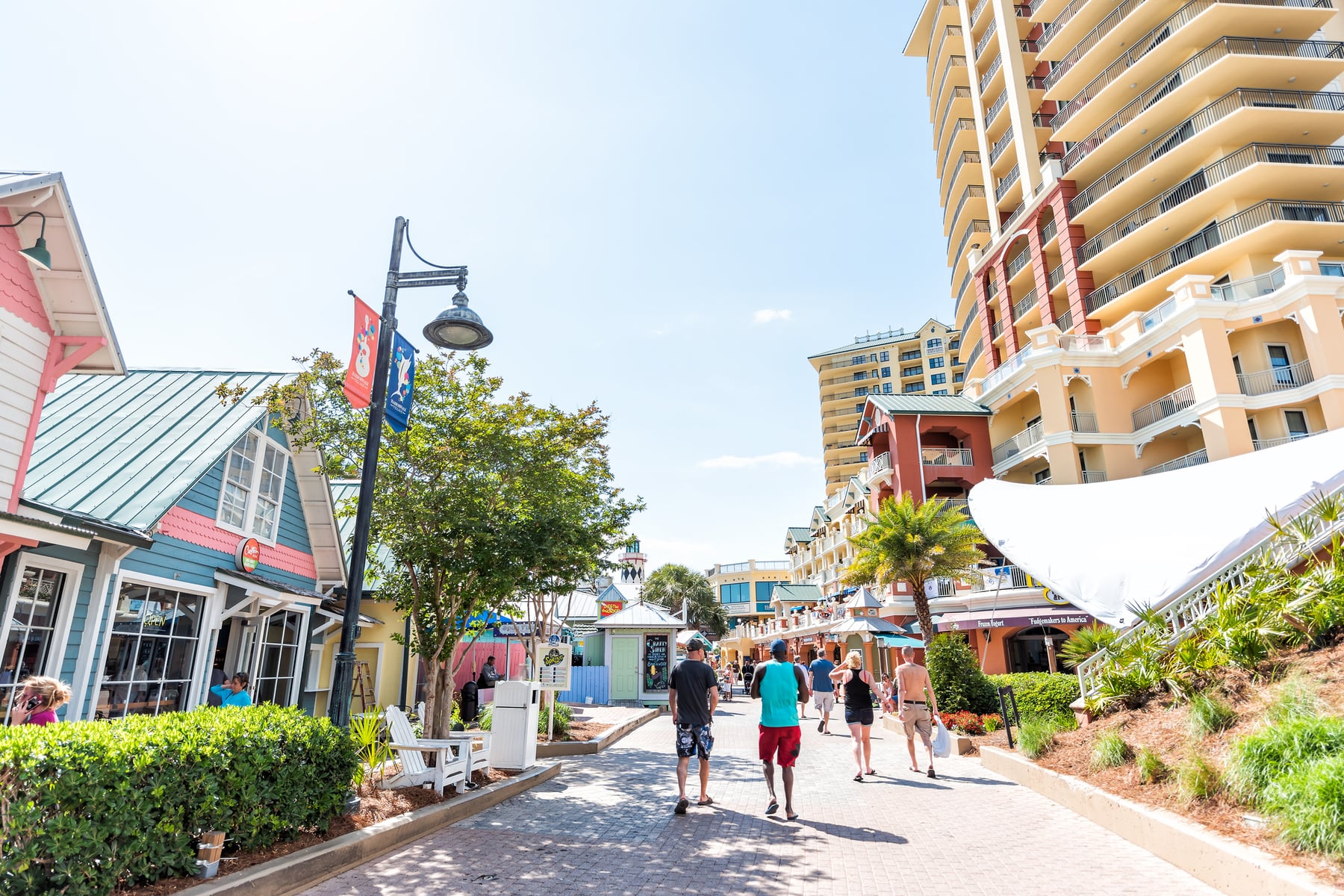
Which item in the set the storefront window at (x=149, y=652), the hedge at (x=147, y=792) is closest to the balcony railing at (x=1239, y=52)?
the storefront window at (x=149, y=652)

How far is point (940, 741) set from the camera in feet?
33.2

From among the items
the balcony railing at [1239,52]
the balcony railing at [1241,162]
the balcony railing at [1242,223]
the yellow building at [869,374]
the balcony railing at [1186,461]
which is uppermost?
the yellow building at [869,374]

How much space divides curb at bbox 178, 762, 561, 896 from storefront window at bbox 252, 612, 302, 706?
6.39 m

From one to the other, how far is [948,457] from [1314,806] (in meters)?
32.9

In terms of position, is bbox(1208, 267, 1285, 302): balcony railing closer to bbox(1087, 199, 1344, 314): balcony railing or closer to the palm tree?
bbox(1087, 199, 1344, 314): balcony railing

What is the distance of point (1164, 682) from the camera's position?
9.12 m

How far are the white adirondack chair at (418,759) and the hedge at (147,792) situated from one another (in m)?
1.65

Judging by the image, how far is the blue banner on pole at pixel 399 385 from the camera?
7793 mm

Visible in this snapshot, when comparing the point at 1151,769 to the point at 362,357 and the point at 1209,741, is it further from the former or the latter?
the point at 362,357

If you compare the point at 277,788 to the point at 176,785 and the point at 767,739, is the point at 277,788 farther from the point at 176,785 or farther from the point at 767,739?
the point at 767,739

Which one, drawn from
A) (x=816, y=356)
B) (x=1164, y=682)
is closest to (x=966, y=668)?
(x=1164, y=682)

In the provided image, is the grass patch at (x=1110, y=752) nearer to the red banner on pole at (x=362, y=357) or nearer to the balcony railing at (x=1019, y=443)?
the red banner on pole at (x=362, y=357)

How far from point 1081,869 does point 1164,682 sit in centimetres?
462

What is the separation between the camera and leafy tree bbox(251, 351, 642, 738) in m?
10.6
